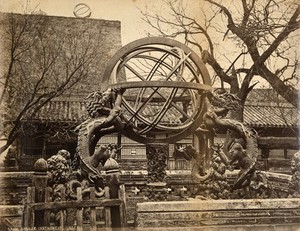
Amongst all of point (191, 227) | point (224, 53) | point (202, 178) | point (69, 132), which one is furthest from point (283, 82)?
point (69, 132)

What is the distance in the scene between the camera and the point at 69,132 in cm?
1050

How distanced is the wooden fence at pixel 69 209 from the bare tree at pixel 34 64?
10.2 ft

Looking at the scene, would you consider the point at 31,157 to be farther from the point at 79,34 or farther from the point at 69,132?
the point at 79,34

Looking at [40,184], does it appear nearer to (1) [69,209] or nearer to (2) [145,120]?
(1) [69,209]

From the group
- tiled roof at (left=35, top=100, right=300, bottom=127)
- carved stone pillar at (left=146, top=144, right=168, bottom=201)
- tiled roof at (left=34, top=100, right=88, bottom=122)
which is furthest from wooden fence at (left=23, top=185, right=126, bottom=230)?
tiled roof at (left=34, top=100, right=88, bottom=122)

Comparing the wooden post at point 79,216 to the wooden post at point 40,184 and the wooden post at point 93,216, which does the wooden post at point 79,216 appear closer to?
the wooden post at point 93,216

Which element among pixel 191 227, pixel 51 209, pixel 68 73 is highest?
pixel 68 73

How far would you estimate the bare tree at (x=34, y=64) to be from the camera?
26.5 ft

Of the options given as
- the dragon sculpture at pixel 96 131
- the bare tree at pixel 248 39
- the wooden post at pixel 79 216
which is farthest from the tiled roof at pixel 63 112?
the wooden post at pixel 79 216

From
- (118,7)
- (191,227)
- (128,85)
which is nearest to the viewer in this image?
(191,227)

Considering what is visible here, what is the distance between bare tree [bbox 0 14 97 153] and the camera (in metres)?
8.07

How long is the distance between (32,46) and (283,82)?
599cm

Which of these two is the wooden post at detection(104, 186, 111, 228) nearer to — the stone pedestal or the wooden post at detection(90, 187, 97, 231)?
the wooden post at detection(90, 187, 97, 231)

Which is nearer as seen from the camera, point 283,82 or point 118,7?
point 118,7
